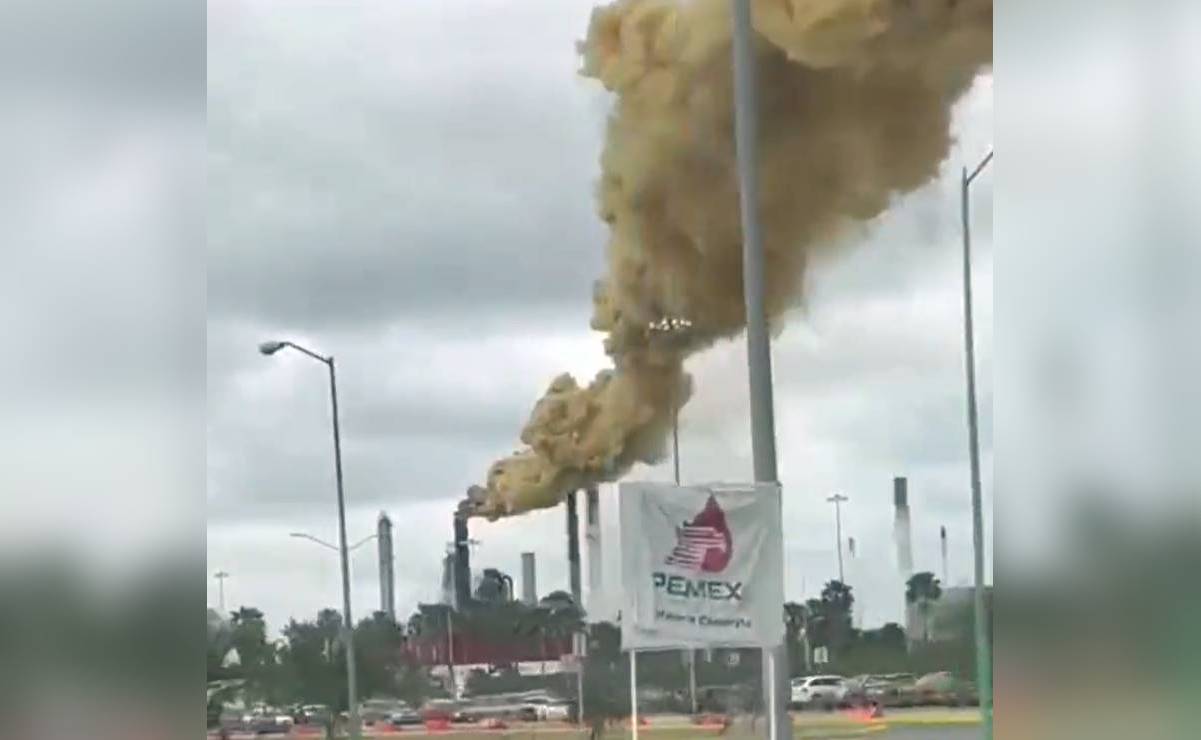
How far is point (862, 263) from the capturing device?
5684 millimetres

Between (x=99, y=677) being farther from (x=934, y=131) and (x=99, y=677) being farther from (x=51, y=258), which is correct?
(x=934, y=131)

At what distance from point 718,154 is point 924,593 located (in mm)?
1729

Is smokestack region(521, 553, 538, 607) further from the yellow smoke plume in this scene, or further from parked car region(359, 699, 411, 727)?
parked car region(359, 699, 411, 727)

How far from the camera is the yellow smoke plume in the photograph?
5098mm

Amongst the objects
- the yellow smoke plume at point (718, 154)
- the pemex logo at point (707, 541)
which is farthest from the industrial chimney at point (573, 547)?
the pemex logo at point (707, 541)

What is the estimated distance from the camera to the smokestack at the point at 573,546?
571cm

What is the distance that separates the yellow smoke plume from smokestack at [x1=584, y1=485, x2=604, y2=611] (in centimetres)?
28

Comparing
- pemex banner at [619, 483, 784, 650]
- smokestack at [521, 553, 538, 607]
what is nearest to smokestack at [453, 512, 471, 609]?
smokestack at [521, 553, 538, 607]

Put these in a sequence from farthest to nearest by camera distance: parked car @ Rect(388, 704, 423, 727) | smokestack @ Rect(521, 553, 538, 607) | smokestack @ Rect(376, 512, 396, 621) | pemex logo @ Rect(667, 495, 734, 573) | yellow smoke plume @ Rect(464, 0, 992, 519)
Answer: smokestack @ Rect(521, 553, 538, 607) → parked car @ Rect(388, 704, 423, 727) → smokestack @ Rect(376, 512, 396, 621) → yellow smoke plume @ Rect(464, 0, 992, 519) → pemex logo @ Rect(667, 495, 734, 573)

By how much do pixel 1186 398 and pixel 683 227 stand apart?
3849 millimetres

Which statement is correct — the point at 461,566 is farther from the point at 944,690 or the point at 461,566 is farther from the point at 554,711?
the point at 944,690

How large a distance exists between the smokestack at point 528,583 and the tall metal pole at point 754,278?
1.33 meters

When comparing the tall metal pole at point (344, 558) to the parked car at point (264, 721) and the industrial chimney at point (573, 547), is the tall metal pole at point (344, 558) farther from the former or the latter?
the industrial chimney at point (573, 547)

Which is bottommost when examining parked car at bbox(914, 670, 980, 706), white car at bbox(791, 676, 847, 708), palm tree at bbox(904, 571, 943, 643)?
white car at bbox(791, 676, 847, 708)
